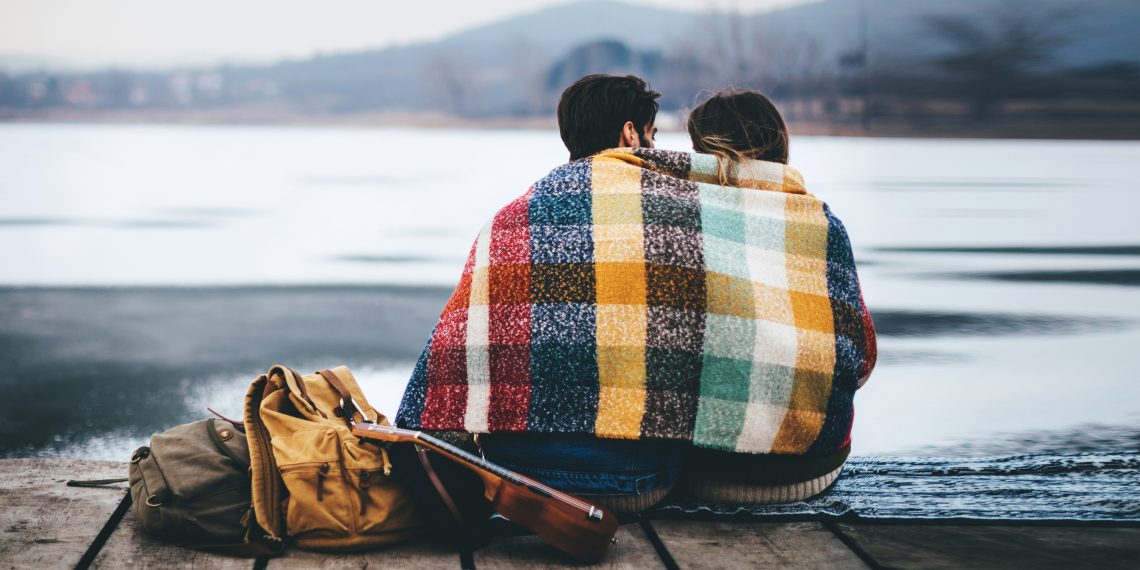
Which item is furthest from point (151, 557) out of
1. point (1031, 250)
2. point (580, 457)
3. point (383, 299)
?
point (1031, 250)

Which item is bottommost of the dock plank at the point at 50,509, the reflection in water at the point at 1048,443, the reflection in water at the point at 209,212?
the reflection in water at the point at 1048,443

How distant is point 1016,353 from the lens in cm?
652

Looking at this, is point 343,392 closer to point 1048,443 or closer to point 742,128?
point 742,128

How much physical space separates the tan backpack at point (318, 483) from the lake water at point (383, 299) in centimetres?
198

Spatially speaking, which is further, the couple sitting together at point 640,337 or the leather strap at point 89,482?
the leather strap at point 89,482

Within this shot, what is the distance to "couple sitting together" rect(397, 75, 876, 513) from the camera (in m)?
2.59

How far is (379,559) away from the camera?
95.7 inches

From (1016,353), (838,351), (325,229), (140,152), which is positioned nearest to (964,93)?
(140,152)

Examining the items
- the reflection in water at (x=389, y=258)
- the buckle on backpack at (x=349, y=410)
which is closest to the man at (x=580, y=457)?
the buckle on backpack at (x=349, y=410)

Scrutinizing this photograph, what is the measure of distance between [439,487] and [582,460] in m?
0.38

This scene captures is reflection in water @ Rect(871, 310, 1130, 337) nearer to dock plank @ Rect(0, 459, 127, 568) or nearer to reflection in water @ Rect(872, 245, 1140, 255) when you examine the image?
reflection in water @ Rect(872, 245, 1140, 255)

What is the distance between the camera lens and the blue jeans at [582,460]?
2.60 meters

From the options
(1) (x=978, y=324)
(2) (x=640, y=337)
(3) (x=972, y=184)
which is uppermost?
(3) (x=972, y=184)

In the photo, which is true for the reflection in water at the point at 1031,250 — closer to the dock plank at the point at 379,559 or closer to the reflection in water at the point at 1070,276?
the reflection in water at the point at 1070,276
